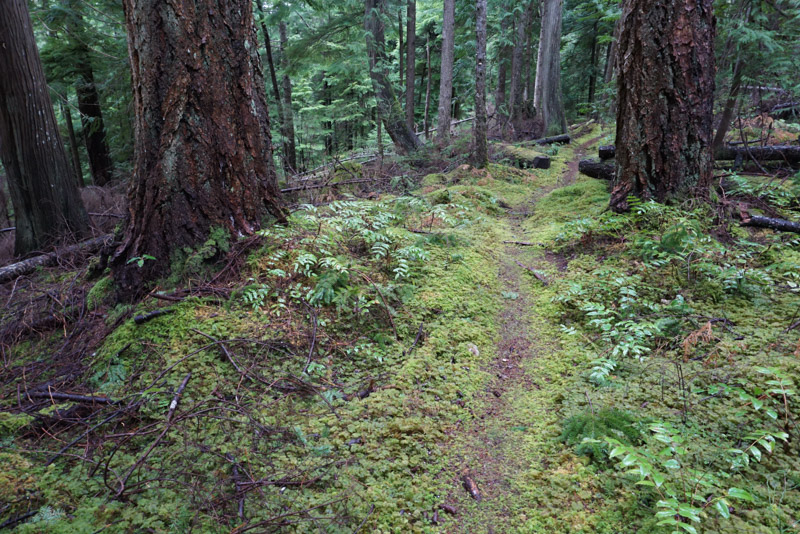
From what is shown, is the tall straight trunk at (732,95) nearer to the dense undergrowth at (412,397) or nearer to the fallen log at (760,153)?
the fallen log at (760,153)

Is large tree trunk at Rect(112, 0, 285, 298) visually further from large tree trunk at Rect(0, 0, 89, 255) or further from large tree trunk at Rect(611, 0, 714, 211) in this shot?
large tree trunk at Rect(611, 0, 714, 211)

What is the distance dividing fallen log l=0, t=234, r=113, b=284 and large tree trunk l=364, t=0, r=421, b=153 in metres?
9.85

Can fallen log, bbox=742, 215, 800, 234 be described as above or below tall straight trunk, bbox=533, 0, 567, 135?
below

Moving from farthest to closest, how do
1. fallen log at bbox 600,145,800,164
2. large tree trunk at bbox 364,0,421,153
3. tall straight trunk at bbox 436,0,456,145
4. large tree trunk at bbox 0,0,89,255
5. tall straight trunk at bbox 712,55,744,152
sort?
tall straight trunk at bbox 436,0,456,145 → large tree trunk at bbox 364,0,421,153 → tall straight trunk at bbox 712,55,744,152 → fallen log at bbox 600,145,800,164 → large tree trunk at bbox 0,0,89,255

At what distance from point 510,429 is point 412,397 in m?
0.72

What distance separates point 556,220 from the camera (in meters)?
6.86

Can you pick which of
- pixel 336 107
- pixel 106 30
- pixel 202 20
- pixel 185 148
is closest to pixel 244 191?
pixel 185 148

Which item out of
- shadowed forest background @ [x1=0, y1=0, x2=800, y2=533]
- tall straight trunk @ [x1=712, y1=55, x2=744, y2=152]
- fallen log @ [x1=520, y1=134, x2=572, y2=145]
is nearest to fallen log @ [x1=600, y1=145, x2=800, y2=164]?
tall straight trunk @ [x1=712, y1=55, x2=744, y2=152]

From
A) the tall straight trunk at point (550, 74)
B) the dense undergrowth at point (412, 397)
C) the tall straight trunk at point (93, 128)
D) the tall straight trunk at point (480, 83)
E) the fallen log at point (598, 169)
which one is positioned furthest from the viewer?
the tall straight trunk at point (550, 74)

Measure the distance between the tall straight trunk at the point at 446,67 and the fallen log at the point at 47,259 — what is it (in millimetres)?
11350

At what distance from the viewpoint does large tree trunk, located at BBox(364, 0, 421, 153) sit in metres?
13.0

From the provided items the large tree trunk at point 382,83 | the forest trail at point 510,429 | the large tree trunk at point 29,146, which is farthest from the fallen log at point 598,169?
the large tree trunk at point 29,146

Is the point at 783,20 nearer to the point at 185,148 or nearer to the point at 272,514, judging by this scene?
the point at 185,148

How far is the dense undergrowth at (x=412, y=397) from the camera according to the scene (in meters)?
1.98
